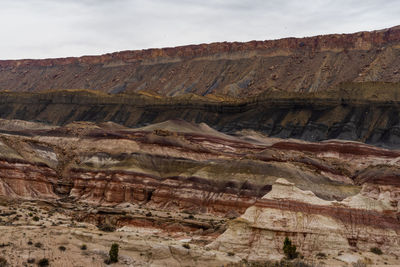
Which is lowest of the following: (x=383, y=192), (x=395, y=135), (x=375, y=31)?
(x=383, y=192)

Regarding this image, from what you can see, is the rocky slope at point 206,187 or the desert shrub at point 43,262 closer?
the desert shrub at point 43,262

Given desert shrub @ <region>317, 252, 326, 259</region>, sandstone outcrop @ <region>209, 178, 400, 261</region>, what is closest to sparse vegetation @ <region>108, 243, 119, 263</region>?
sandstone outcrop @ <region>209, 178, 400, 261</region>

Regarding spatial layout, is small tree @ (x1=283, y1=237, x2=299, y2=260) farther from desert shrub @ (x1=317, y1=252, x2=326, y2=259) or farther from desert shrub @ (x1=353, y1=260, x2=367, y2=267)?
desert shrub @ (x1=353, y1=260, x2=367, y2=267)

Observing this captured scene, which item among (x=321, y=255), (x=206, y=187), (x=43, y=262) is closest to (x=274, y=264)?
(x=321, y=255)

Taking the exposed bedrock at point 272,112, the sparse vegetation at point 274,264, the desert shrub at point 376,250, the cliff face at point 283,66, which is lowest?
the sparse vegetation at point 274,264

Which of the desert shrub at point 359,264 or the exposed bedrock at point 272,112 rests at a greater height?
the exposed bedrock at point 272,112

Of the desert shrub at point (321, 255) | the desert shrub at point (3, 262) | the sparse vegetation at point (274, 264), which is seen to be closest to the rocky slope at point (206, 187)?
the desert shrub at point (321, 255)

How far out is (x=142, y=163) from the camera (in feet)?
251

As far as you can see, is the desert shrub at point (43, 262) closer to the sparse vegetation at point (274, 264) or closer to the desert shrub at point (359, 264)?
the sparse vegetation at point (274, 264)

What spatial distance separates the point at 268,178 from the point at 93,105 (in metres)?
108

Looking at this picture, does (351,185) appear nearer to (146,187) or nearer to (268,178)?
(268,178)

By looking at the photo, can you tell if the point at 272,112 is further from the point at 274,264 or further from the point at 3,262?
the point at 3,262

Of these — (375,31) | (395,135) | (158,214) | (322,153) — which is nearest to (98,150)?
(158,214)

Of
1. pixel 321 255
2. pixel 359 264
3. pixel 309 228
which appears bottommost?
pixel 359 264
